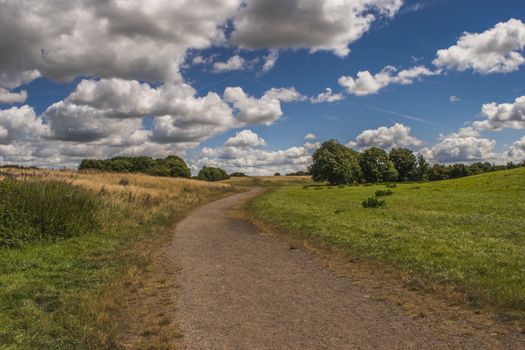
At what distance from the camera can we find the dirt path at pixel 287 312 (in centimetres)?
655

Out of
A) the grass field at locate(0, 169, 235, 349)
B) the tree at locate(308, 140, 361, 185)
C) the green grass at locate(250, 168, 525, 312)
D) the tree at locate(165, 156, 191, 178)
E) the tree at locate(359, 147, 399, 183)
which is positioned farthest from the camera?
the tree at locate(165, 156, 191, 178)

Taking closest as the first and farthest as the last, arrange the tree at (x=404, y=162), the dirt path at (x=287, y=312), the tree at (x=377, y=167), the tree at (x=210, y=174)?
1. the dirt path at (x=287, y=312)
2. the tree at (x=377, y=167)
3. the tree at (x=404, y=162)
4. the tree at (x=210, y=174)

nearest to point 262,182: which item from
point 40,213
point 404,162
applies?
point 404,162

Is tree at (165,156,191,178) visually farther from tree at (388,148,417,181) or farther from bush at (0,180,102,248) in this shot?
bush at (0,180,102,248)

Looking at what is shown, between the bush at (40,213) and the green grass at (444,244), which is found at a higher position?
the bush at (40,213)

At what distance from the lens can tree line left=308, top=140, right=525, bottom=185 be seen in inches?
3922

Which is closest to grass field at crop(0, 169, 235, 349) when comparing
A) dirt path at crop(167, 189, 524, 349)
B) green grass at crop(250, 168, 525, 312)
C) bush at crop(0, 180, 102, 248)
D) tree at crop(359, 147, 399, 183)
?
bush at crop(0, 180, 102, 248)

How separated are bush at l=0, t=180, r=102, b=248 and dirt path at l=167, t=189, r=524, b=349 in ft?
16.5

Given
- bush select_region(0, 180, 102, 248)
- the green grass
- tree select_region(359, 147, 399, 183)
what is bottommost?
the green grass

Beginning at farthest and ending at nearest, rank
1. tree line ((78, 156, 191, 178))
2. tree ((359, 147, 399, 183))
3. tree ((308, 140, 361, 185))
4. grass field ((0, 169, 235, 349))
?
tree line ((78, 156, 191, 178))
tree ((359, 147, 399, 183))
tree ((308, 140, 361, 185))
grass field ((0, 169, 235, 349))

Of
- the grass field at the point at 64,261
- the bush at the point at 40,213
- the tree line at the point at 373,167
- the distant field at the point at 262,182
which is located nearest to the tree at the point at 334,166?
the tree line at the point at 373,167

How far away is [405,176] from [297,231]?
115803mm

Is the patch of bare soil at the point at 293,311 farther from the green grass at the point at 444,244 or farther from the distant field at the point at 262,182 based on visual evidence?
the distant field at the point at 262,182

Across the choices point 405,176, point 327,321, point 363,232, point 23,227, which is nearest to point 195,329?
point 327,321
